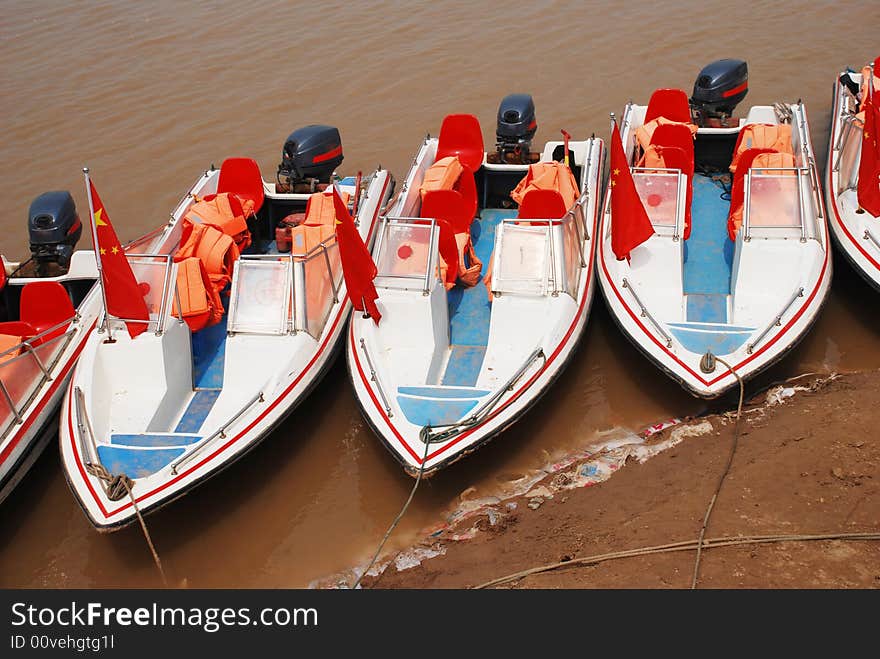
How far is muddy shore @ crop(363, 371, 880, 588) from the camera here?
5492 mm

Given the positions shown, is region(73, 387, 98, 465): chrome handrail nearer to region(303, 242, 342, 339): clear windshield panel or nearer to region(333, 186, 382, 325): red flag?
region(303, 242, 342, 339): clear windshield panel

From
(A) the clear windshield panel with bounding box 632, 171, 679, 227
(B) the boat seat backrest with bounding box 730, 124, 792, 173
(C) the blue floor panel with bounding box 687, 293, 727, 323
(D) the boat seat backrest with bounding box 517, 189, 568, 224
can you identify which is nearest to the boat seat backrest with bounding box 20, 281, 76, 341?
(D) the boat seat backrest with bounding box 517, 189, 568, 224

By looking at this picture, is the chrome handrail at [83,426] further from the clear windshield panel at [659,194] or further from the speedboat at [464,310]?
the clear windshield panel at [659,194]

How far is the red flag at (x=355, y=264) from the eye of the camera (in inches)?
299

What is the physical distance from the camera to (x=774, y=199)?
29.0 feet

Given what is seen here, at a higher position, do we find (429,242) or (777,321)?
(429,242)

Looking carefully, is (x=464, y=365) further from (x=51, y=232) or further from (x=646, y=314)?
(x=51, y=232)

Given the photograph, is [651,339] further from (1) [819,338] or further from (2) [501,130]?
(2) [501,130]

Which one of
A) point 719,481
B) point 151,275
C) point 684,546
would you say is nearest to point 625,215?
point 719,481

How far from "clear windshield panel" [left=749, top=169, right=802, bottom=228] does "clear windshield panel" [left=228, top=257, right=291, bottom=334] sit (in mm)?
4638

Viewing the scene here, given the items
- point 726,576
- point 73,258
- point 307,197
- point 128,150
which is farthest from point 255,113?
point 726,576

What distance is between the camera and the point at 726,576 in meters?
5.42

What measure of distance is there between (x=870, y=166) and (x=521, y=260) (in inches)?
146

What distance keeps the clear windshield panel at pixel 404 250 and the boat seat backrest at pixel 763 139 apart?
397 centimetres
